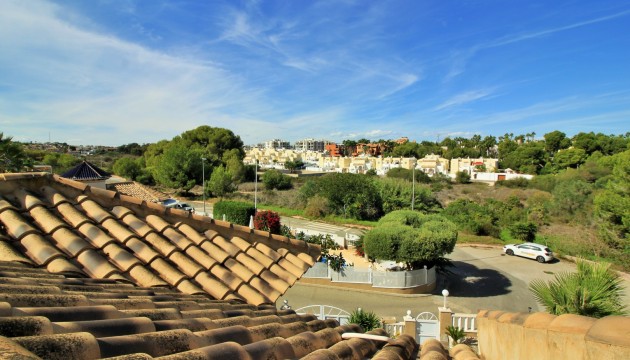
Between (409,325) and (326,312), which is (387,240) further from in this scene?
(409,325)

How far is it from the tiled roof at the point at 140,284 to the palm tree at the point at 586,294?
526 cm

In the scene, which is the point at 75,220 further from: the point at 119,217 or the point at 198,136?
the point at 198,136

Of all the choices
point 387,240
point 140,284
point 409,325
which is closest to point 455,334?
point 409,325

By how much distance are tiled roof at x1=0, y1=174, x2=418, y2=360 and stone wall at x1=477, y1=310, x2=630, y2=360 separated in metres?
0.75

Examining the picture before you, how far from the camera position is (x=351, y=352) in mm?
2375

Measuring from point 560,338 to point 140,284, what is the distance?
342 cm

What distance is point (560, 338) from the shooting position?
1.94m

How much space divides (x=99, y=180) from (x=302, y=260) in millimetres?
21790

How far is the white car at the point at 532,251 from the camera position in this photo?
20484 mm

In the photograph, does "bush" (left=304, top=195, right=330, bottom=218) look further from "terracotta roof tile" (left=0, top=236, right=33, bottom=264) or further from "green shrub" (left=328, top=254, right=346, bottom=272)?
"terracotta roof tile" (left=0, top=236, right=33, bottom=264)

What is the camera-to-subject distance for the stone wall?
1567 mm

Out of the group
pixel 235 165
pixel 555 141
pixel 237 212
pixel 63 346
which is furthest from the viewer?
pixel 555 141

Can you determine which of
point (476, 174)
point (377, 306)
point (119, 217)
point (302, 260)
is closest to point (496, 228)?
point (377, 306)

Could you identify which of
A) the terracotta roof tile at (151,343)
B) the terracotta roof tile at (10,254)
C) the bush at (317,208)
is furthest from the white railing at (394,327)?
the bush at (317,208)
